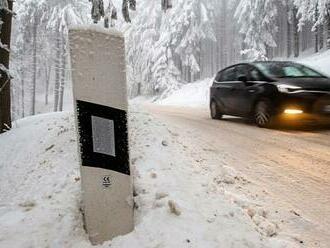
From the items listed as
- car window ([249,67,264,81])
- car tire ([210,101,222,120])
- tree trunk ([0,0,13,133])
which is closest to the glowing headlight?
car window ([249,67,264,81])

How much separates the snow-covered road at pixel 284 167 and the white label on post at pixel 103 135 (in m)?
1.78

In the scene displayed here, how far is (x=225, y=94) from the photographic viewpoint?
1348 cm

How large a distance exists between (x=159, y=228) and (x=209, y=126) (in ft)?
25.5

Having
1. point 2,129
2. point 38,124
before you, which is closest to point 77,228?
point 38,124

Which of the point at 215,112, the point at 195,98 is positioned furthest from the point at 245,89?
the point at 195,98

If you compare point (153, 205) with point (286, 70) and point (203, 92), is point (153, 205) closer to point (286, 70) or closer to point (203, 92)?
point (286, 70)

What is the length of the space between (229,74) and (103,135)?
34.2 ft

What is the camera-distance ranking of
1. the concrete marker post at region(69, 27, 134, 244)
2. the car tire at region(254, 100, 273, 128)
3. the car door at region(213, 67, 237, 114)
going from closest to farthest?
the concrete marker post at region(69, 27, 134, 244) → the car tire at region(254, 100, 273, 128) → the car door at region(213, 67, 237, 114)

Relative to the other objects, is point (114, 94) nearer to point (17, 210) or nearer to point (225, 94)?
point (17, 210)

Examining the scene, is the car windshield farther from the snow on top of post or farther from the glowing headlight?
the snow on top of post

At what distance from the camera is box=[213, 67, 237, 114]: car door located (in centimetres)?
1320

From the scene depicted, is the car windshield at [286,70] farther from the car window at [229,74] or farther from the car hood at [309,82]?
the car window at [229,74]

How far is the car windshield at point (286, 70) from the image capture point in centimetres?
1175

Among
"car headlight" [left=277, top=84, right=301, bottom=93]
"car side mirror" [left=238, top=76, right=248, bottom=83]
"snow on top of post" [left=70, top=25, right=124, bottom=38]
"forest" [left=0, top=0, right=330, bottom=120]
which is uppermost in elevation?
"forest" [left=0, top=0, right=330, bottom=120]
